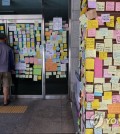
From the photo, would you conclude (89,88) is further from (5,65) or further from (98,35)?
(5,65)

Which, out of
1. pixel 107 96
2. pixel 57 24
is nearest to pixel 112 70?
pixel 107 96

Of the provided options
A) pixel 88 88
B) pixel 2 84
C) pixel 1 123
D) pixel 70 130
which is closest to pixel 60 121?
pixel 70 130

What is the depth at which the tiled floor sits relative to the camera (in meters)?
6.07

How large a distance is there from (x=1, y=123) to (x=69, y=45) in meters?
3.14

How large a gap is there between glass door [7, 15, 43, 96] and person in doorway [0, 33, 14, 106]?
0.57 meters

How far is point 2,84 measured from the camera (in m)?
8.33

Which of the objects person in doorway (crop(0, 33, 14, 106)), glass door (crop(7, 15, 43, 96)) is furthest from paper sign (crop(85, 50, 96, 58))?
glass door (crop(7, 15, 43, 96))

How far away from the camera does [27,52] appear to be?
8.87m

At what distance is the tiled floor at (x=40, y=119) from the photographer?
6.07 metres

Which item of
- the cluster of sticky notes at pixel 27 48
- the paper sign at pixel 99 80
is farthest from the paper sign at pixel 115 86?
the cluster of sticky notes at pixel 27 48

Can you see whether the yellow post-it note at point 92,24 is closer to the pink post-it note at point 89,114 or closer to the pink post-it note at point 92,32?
the pink post-it note at point 92,32

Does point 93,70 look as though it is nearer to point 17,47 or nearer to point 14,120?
point 14,120

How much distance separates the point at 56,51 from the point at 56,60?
253 mm

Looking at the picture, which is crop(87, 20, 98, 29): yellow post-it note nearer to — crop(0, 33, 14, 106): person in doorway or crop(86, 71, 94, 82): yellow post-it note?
crop(86, 71, 94, 82): yellow post-it note
